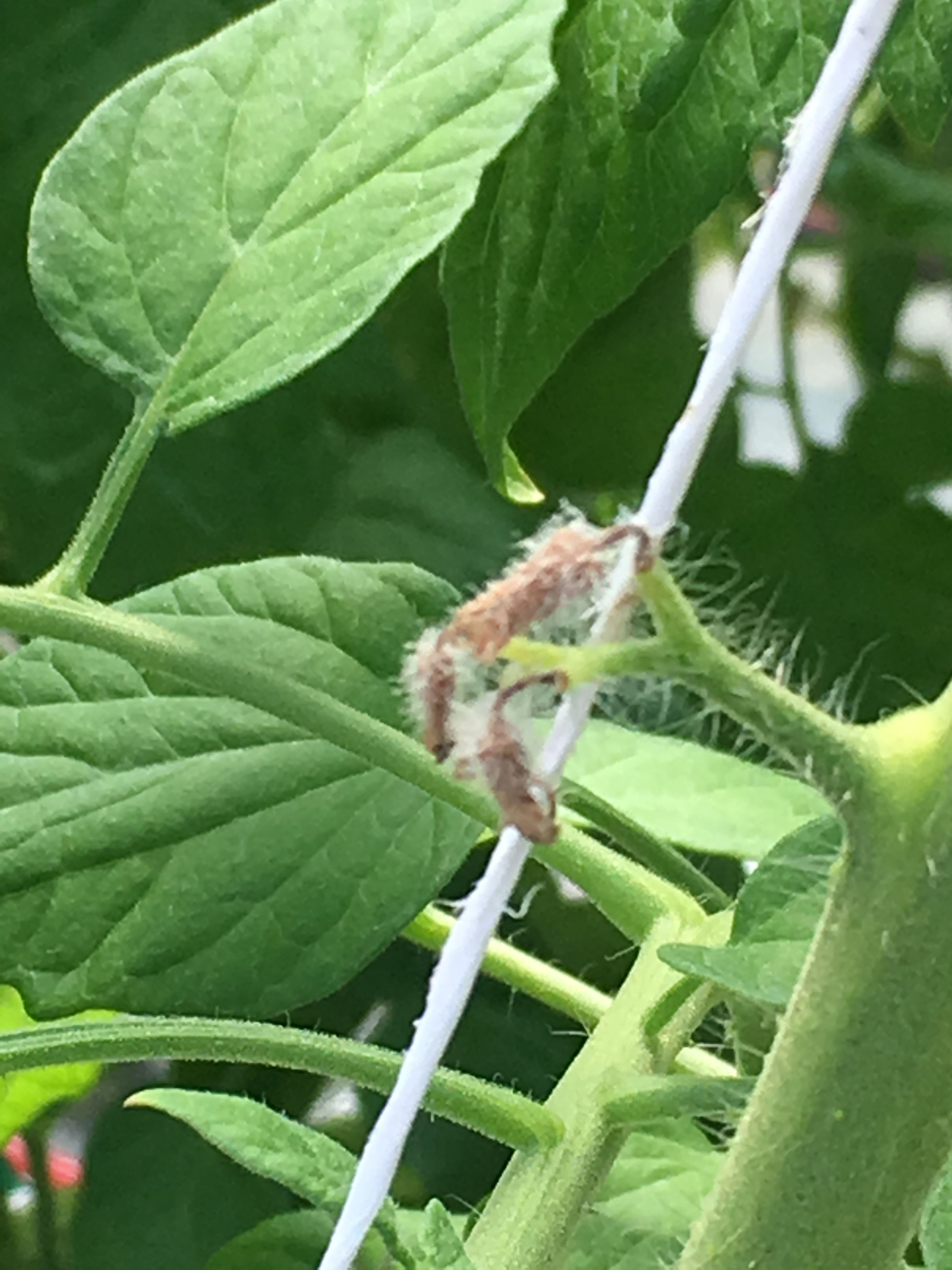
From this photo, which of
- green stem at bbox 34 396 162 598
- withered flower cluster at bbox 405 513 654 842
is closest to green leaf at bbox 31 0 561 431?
green stem at bbox 34 396 162 598

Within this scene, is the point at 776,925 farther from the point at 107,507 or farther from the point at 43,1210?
the point at 43,1210

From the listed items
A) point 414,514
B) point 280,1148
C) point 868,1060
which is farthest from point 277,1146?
point 414,514

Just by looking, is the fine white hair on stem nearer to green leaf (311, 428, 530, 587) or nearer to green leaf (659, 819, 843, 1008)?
green leaf (659, 819, 843, 1008)

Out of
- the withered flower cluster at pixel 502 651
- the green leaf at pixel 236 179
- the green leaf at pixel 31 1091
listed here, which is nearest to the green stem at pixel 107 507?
the green leaf at pixel 236 179

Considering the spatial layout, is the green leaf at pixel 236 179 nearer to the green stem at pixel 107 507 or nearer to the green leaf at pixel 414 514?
the green stem at pixel 107 507

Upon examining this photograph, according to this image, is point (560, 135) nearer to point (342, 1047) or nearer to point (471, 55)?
point (471, 55)

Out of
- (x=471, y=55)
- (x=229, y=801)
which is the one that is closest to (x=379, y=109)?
(x=471, y=55)
